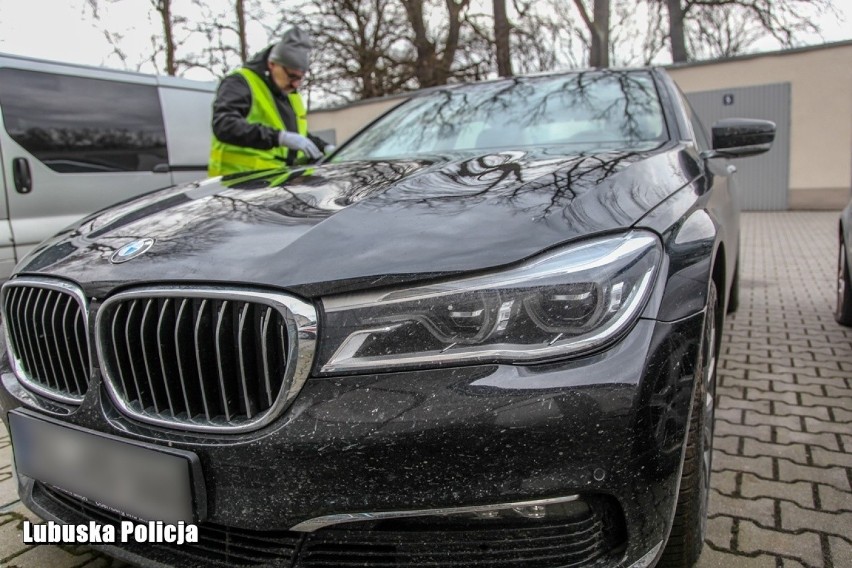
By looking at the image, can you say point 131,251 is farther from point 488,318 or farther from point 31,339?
point 488,318

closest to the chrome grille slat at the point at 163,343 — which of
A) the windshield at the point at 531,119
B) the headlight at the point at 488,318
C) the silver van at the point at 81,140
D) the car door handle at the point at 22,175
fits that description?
the headlight at the point at 488,318

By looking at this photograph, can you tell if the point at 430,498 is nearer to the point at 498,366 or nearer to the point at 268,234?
the point at 498,366

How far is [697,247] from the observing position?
5.21 feet

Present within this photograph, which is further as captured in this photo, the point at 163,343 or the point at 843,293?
the point at 843,293

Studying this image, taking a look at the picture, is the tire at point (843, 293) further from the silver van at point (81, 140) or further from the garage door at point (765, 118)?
the garage door at point (765, 118)

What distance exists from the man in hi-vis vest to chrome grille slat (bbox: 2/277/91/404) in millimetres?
2004

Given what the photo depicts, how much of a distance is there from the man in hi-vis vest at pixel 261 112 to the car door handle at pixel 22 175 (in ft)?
4.45

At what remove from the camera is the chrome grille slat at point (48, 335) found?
5.09ft

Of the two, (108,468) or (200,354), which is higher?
(200,354)

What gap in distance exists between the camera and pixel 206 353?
4.48 feet

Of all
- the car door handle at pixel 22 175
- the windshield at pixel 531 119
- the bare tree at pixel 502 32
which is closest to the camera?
the windshield at pixel 531 119

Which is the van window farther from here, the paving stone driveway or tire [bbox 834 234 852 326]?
tire [bbox 834 234 852 326]

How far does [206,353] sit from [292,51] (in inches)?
113

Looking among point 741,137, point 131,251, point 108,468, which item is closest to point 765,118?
point 741,137
